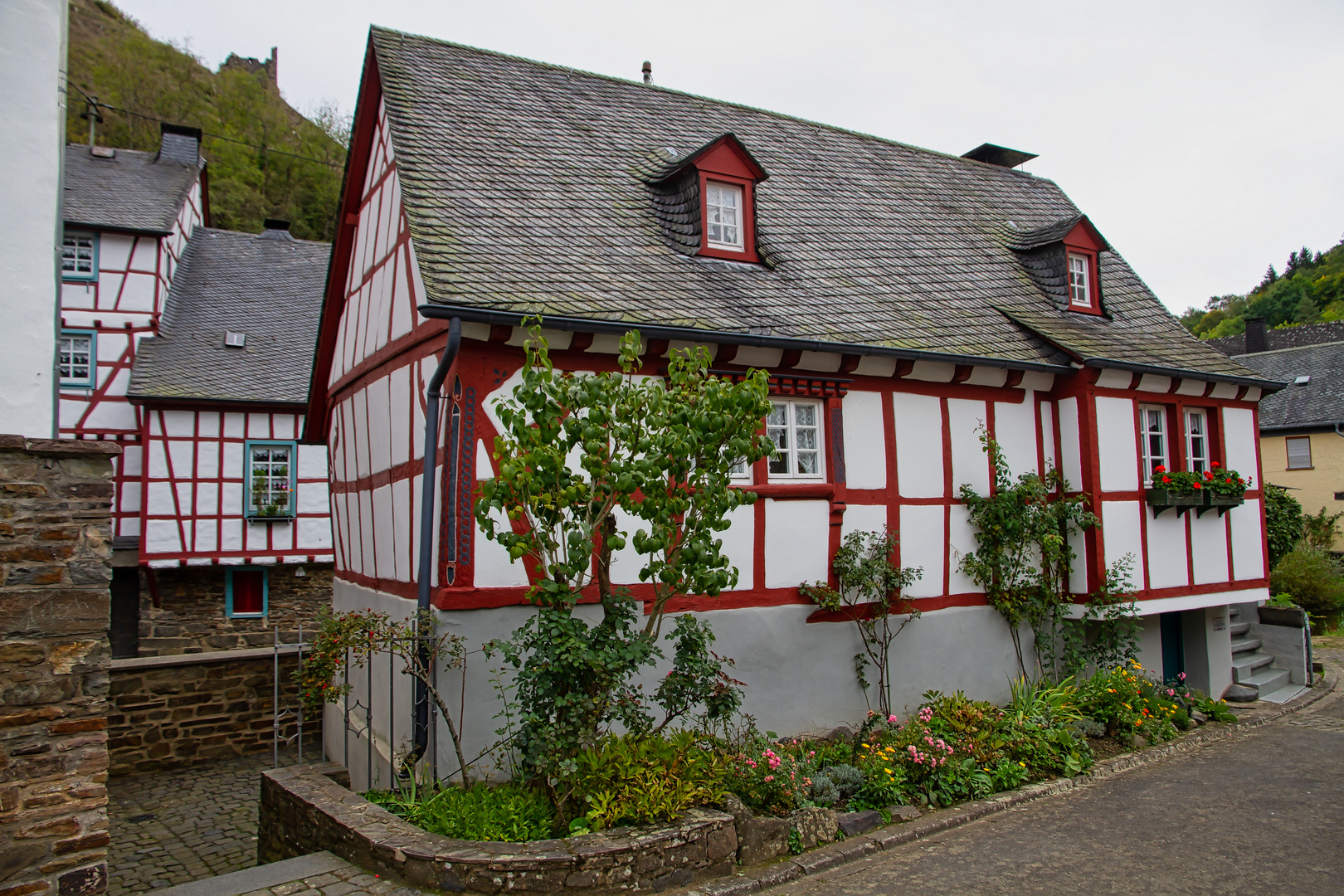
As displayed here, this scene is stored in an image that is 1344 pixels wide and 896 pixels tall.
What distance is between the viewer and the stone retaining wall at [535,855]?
5.23 m

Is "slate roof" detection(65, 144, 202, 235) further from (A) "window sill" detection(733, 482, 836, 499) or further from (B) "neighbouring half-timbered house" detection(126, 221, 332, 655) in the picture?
(A) "window sill" detection(733, 482, 836, 499)

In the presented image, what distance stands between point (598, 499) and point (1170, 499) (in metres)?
7.60

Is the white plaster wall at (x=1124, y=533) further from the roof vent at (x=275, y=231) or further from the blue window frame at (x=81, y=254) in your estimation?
the roof vent at (x=275, y=231)

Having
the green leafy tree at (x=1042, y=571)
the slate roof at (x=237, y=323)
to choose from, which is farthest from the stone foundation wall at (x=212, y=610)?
the green leafy tree at (x=1042, y=571)

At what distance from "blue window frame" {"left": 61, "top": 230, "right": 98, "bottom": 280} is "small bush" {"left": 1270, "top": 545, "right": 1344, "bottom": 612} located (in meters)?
25.6

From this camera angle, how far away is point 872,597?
8.95m

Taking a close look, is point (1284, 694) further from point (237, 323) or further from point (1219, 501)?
→ point (237, 323)

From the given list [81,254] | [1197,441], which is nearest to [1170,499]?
[1197,441]

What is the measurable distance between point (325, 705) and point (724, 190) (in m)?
8.03

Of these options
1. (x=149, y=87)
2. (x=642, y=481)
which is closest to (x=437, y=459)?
(x=642, y=481)

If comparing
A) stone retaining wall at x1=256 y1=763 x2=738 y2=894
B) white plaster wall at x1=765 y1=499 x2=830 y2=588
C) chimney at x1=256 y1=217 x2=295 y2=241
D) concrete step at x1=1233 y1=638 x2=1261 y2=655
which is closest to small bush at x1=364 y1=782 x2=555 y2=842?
stone retaining wall at x1=256 y1=763 x2=738 y2=894

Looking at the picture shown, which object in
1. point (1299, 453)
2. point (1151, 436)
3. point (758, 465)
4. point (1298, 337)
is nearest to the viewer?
point (758, 465)

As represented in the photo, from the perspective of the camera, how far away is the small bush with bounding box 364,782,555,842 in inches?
227

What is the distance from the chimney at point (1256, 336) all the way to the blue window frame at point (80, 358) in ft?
121
